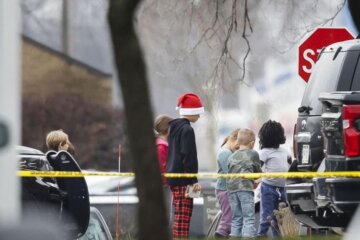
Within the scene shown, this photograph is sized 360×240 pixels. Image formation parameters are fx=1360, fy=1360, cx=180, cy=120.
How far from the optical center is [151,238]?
8453 millimetres

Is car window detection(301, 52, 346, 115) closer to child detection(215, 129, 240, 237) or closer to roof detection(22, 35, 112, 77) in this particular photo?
child detection(215, 129, 240, 237)

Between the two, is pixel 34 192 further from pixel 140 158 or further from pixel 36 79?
pixel 36 79

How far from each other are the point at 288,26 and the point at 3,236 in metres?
13.9

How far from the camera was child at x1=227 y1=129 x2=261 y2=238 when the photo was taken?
14.8m

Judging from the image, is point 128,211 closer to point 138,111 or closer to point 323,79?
point 323,79

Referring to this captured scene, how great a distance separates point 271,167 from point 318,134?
2.31m

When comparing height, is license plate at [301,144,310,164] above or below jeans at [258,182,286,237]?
above

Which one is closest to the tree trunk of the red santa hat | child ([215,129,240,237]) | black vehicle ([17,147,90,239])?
black vehicle ([17,147,90,239])

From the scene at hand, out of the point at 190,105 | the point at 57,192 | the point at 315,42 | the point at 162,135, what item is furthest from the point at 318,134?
the point at 315,42

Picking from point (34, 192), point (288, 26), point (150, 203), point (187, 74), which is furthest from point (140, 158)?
point (187, 74)

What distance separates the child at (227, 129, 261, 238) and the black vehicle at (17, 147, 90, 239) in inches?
69.5

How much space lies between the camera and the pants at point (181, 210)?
14.2 m

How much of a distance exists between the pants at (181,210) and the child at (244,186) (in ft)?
2.31

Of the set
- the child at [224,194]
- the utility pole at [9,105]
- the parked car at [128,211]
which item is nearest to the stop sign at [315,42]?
the child at [224,194]
